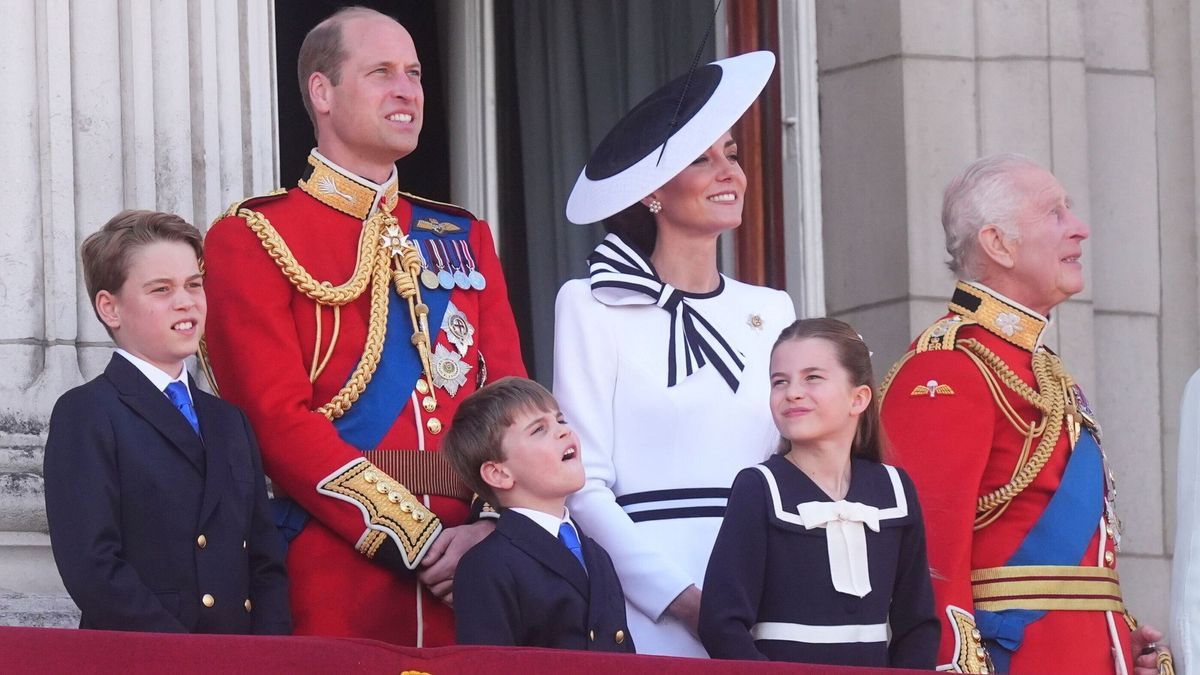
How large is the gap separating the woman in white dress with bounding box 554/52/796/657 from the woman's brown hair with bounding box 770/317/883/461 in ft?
0.91

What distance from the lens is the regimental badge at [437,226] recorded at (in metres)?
5.44

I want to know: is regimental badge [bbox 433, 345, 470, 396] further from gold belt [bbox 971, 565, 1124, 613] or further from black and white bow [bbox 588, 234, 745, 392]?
gold belt [bbox 971, 565, 1124, 613]

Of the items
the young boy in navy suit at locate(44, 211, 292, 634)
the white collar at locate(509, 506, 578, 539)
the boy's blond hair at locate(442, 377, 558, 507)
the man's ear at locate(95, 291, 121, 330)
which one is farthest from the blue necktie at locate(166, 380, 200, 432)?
the white collar at locate(509, 506, 578, 539)

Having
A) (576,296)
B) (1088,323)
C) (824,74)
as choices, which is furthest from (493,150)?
(576,296)

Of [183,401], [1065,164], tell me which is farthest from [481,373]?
[1065,164]

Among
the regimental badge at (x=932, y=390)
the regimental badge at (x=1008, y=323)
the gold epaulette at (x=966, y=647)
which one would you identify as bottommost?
the gold epaulette at (x=966, y=647)

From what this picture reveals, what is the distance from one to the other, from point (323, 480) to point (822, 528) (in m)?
1.00

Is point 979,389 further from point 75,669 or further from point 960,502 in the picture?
point 75,669

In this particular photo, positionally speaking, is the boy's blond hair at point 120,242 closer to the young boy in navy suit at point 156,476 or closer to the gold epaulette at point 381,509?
the young boy in navy suit at point 156,476

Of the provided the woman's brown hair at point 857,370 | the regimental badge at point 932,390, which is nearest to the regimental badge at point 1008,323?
the regimental badge at point 932,390

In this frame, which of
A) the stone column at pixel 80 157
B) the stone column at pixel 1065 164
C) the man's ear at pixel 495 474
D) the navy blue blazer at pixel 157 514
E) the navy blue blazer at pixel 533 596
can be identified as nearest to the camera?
the navy blue blazer at pixel 157 514

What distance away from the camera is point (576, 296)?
212 inches

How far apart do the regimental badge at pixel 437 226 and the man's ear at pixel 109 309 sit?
0.85m

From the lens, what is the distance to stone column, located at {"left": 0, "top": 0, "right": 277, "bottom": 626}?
5.54 metres
